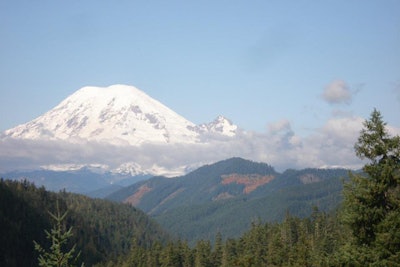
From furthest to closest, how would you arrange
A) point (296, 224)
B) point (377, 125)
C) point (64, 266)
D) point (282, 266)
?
point (296, 224)
point (282, 266)
point (377, 125)
point (64, 266)

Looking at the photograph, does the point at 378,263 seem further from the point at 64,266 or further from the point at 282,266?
the point at 282,266

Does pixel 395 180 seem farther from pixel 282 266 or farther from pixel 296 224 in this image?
pixel 296 224

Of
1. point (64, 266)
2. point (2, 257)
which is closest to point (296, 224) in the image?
point (2, 257)

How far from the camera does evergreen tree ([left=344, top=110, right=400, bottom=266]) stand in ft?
76.2

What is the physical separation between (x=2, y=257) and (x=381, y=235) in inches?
7248

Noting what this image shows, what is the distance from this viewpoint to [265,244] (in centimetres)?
12462

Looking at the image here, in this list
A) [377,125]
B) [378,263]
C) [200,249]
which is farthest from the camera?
[200,249]

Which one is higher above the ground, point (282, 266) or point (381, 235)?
point (381, 235)

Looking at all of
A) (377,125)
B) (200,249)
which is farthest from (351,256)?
(200,249)

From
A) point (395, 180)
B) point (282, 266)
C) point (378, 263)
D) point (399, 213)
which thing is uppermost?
point (395, 180)

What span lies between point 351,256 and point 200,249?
323 feet

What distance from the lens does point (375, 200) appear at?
952 inches

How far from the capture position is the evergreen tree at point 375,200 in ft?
76.2

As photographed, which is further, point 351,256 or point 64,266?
point 351,256
